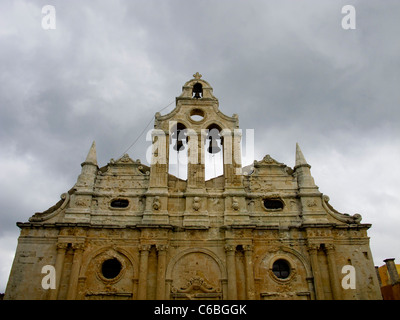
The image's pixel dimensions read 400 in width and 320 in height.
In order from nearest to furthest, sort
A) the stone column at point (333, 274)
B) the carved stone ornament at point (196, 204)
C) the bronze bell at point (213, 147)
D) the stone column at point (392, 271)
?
the stone column at point (333, 274), the carved stone ornament at point (196, 204), the bronze bell at point (213, 147), the stone column at point (392, 271)

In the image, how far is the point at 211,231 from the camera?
55.8 feet

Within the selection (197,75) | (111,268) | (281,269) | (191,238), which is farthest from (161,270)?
(197,75)

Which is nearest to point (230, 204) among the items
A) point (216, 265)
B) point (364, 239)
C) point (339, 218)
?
point (216, 265)

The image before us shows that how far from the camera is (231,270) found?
15.9 metres

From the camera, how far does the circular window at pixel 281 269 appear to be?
54.0 ft

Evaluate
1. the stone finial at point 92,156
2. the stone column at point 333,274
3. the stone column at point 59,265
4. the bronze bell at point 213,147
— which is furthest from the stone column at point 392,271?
the stone finial at point 92,156

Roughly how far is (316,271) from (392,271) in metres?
10.9

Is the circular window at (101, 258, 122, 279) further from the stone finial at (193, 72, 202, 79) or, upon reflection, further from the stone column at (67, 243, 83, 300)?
the stone finial at (193, 72, 202, 79)

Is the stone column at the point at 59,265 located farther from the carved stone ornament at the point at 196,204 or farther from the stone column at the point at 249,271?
the stone column at the point at 249,271

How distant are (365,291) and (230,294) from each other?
259 inches

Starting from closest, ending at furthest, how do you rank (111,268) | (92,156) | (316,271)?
(316,271) < (111,268) < (92,156)

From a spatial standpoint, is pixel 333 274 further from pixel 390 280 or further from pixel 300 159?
pixel 390 280

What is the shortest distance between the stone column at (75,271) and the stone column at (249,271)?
8.07m

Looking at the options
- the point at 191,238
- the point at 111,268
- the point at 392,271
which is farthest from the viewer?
the point at 392,271
